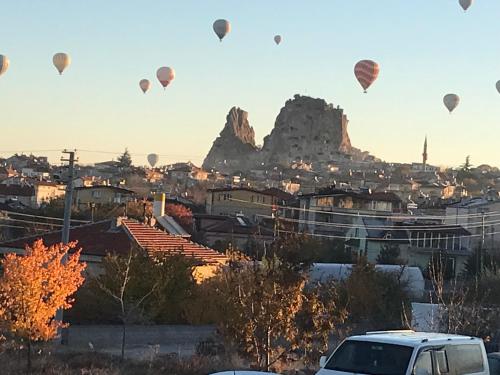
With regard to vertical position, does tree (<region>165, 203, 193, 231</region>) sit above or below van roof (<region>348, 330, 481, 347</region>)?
above

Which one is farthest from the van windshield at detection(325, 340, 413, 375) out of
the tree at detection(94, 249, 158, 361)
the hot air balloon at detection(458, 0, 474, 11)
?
the hot air balloon at detection(458, 0, 474, 11)

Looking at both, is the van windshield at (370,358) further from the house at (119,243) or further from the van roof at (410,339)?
the house at (119,243)

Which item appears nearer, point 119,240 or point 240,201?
point 119,240

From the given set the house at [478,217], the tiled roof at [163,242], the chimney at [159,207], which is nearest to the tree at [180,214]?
the chimney at [159,207]

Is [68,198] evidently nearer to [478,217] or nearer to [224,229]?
[224,229]

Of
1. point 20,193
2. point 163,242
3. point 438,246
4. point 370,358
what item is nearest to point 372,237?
point 438,246

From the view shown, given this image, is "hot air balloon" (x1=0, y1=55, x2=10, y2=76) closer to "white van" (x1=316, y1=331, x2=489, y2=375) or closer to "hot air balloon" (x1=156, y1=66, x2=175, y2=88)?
"hot air balloon" (x1=156, y1=66, x2=175, y2=88)

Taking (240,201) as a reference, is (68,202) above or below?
below
